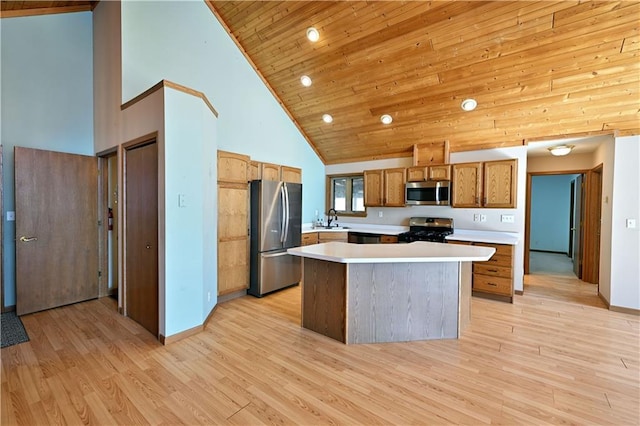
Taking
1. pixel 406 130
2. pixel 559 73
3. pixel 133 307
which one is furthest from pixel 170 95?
pixel 559 73

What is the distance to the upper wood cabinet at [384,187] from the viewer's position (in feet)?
17.5

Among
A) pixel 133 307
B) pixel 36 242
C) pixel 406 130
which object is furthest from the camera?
pixel 406 130

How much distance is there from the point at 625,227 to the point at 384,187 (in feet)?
10.9

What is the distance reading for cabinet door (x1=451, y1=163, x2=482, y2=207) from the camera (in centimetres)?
459

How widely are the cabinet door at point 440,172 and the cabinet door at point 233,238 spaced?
3.12 meters

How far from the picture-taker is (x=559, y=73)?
335 cm

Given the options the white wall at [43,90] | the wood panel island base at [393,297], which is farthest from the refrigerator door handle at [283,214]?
the white wall at [43,90]

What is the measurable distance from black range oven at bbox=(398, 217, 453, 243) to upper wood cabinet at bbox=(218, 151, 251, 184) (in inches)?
111

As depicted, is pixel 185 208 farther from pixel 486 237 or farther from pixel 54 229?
pixel 486 237

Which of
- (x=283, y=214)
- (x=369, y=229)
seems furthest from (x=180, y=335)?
(x=369, y=229)

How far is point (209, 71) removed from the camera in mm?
4250

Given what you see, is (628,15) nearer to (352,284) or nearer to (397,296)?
(397,296)

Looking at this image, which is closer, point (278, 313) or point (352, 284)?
point (352, 284)

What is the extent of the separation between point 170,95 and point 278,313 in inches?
107
